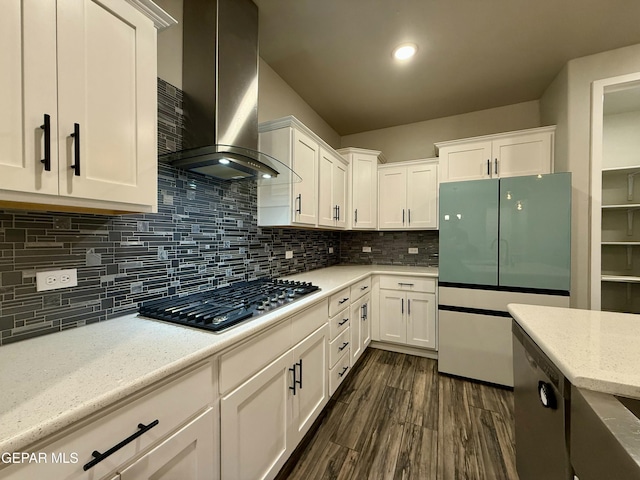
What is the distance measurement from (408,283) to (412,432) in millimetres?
1342

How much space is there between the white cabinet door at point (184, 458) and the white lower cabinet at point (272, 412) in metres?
0.05

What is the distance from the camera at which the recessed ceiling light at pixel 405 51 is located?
197 centimetres

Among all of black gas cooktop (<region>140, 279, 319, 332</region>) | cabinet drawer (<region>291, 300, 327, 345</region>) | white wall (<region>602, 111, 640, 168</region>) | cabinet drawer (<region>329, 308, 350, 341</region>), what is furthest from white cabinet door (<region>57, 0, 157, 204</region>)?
white wall (<region>602, 111, 640, 168</region>)

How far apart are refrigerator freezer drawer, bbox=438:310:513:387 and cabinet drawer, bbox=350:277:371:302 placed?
727 millimetres

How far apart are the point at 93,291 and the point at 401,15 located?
2.38 m

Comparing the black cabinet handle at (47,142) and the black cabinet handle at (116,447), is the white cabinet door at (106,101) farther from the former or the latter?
the black cabinet handle at (116,447)

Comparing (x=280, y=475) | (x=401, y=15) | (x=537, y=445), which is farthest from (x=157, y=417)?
(x=401, y=15)

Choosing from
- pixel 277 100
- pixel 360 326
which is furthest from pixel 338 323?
pixel 277 100

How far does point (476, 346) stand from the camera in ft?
7.38

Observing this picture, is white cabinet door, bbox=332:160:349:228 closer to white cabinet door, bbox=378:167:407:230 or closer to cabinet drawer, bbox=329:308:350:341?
white cabinet door, bbox=378:167:407:230

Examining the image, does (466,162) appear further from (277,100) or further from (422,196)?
(277,100)

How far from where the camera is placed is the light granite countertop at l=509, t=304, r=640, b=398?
2.19 feet

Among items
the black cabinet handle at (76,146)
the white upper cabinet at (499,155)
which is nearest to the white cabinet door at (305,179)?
the black cabinet handle at (76,146)

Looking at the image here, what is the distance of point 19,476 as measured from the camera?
1.58 feet
